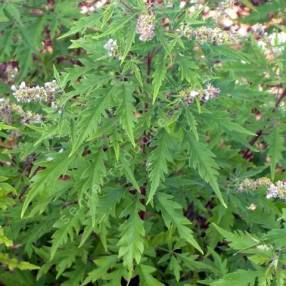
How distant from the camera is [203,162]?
10.7 feet

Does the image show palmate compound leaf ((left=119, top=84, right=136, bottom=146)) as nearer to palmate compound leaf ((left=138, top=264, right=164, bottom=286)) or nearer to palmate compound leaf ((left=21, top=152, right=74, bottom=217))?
palmate compound leaf ((left=21, top=152, right=74, bottom=217))

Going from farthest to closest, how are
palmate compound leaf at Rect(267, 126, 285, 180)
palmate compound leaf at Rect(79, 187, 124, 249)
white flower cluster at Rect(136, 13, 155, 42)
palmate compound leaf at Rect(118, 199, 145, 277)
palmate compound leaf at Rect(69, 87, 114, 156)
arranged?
1. palmate compound leaf at Rect(267, 126, 285, 180)
2. palmate compound leaf at Rect(79, 187, 124, 249)
3. palmate compound leaf at Rect(118, 199, 145, 277)
4. palmate compound leaf at Rect(69, 87, 114, 156)
5. white flower cluster at Rect(136, 13, 155, 42)

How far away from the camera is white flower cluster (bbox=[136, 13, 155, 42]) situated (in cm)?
294

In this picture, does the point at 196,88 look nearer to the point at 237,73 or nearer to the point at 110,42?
the point at 110,42

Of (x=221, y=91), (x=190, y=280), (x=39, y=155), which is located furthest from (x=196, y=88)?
(x=190, y=280)

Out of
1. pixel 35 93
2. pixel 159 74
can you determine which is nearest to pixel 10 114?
pixel 35 93

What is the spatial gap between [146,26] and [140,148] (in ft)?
3.08

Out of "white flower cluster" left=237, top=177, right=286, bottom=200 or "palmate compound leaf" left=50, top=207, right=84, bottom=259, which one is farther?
"palmate compound leaf" left=50, top=207, right=84, bottom=259

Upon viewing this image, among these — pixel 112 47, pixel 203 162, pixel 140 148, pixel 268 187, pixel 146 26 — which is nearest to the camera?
pixel 146 26

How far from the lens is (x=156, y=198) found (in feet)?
11.9

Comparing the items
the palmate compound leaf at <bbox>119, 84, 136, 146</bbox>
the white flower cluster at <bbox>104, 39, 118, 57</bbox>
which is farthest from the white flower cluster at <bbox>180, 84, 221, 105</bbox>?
the white flower cluster at <bbox>104, 39, 118, 57</bbox>

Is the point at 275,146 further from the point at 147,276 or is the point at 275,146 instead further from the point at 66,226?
the point at 66,226

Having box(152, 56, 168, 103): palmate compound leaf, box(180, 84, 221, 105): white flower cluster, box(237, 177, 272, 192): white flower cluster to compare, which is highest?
box(152, 56, 168, 103): palmate compound leaf

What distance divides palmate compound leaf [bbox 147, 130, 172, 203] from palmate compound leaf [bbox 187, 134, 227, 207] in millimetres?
131
